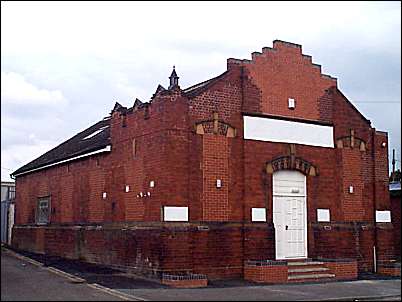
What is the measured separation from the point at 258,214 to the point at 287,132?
3.15 m

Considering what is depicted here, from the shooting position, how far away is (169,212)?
61.0 ft

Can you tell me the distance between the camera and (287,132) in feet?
70.6

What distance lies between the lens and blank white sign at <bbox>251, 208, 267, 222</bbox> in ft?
66.5

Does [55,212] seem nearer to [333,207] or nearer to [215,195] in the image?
[215,195]

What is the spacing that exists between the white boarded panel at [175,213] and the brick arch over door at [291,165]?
3.60 meters

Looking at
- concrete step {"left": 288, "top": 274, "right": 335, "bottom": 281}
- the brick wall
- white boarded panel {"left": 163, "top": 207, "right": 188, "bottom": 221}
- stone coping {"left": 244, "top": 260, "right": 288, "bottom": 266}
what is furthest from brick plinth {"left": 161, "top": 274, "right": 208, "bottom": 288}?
concrete step {"left": 288, "top": 274, "right": 335, "bottom": 281}

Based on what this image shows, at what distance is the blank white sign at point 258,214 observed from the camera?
20266 millimetres

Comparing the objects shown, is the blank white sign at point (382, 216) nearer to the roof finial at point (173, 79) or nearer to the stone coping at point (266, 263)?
the stone coping at point (266, 263)

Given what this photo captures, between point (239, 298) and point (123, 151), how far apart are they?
8.22 meters

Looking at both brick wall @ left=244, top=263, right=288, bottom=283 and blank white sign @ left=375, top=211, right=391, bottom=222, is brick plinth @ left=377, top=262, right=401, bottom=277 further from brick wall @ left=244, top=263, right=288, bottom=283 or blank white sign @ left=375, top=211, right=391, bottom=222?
brick wall @ left=244, top=263, right=288, bottom=283

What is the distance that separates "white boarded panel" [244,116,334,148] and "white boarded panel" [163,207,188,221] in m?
3.50

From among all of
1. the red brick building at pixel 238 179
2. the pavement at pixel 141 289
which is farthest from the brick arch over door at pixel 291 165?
the pavement at pixel 141 289

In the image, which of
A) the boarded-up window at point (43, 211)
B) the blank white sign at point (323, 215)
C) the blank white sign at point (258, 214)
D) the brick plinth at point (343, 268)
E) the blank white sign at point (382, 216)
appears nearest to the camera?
the blank white sign at point (258, 214)

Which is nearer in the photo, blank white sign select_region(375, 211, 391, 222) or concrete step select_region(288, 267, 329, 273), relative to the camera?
concrete step select_region(288, 267, 329, 273)
